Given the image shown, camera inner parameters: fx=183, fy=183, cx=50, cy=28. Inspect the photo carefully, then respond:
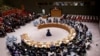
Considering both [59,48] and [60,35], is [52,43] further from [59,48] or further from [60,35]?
[60,35]

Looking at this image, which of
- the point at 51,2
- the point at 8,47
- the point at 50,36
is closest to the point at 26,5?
the point at 51,2

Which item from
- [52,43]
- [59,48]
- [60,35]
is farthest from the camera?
[60,35]

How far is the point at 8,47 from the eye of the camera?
1911 cm

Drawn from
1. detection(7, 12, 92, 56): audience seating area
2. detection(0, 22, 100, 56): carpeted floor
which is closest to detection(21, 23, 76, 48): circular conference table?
detection(7, 12, 92, 56): audience seating area

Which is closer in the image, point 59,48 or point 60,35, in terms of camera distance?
point 59,48

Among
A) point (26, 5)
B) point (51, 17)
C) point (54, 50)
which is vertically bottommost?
point (54, 50)

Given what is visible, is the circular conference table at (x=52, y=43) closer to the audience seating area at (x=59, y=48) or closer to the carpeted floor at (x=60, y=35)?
the audience seating area at (x=59, y=48)

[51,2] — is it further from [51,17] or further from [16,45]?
[16,45]

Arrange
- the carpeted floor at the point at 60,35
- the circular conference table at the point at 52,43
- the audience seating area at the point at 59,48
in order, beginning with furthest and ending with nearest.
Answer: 1. the circular conference table at the point at 52,43
2. the carpeted floor at the point at 60,35
3. the audience seating area at the point at 59,48

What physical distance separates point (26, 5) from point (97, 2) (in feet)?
38.8

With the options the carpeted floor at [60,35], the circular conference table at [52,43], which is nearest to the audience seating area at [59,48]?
the circular conference table at [52,43]

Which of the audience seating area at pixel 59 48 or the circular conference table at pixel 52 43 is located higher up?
the circular conference table at pixel 52 43

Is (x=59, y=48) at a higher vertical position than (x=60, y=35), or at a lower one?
lower

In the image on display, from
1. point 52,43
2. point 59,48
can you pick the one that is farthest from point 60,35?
point 59,48
